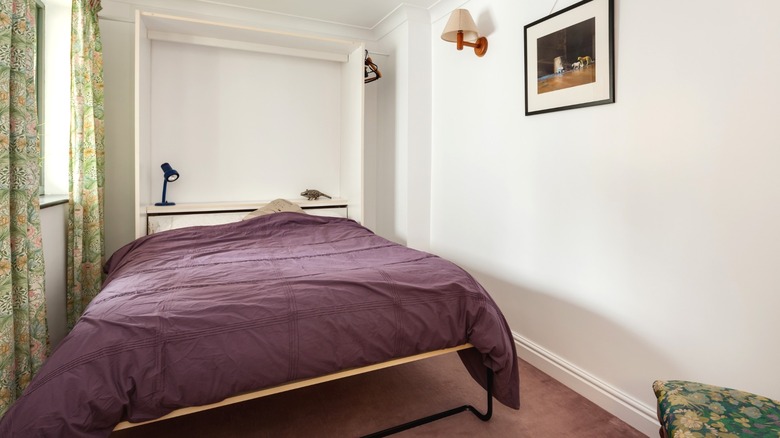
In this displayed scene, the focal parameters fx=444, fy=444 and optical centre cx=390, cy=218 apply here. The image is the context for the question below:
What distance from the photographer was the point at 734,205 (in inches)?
63.1

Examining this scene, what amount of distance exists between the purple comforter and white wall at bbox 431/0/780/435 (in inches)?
22.6

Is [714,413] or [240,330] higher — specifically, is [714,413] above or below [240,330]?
below

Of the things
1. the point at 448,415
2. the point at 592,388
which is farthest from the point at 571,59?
the point at 448,415

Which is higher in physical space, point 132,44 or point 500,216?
point 132,44

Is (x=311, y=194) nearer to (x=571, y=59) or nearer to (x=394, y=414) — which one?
(x=394, y=414)

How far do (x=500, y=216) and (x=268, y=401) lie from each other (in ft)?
5.62

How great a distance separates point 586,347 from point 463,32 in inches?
78.1

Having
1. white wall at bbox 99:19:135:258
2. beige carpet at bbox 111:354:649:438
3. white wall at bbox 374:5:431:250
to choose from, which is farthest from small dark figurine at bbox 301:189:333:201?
beige carpet at bbox 111:354:649:438

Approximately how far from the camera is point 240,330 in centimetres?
151

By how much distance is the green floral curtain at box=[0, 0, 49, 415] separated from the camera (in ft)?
4.73

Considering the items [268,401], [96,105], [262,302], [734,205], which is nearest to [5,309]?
[262,302]

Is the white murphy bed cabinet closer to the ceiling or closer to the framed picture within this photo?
the ceiling

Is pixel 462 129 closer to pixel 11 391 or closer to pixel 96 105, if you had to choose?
pixel 96 105

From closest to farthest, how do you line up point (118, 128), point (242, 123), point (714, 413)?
point (714, 413) < point (118, 128) < point (242, 123)
